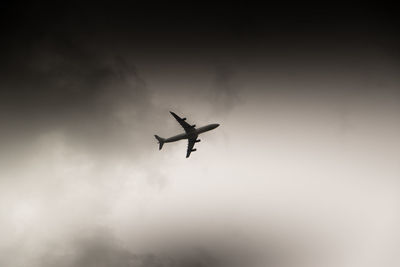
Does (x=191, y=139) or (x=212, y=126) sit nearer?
(x=212, y=126)

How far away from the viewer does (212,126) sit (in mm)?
172875

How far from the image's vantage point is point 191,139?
7249 inches

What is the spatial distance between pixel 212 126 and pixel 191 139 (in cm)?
1750
